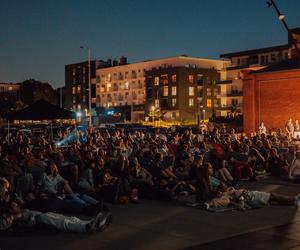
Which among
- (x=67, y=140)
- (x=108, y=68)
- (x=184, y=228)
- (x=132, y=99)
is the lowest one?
(x=184, y=228)

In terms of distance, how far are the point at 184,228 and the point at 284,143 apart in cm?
1586

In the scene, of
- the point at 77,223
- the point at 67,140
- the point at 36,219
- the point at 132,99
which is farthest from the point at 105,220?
the point at 132,99

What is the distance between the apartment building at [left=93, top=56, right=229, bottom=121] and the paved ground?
81.9 m

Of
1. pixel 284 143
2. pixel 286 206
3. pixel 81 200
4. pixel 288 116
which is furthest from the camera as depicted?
pixel 288 116

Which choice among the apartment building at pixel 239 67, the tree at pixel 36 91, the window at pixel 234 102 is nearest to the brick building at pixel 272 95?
the apartment building at pixel 239 67

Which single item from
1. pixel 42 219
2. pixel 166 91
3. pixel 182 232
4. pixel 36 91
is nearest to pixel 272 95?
pixel 182 232

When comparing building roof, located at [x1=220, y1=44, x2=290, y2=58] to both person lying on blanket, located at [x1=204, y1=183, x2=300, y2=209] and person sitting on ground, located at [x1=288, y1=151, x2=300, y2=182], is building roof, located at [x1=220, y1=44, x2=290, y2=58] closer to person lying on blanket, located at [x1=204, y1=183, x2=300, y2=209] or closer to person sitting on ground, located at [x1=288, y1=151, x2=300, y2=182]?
person sitting on ground, located at [x1=288, y1=151, x2=300, y2=182]

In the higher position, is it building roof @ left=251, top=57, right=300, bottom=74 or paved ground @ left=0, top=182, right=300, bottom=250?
building roof @ left=251, top=57, right=300, bottom=74

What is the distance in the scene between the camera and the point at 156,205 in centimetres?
1249

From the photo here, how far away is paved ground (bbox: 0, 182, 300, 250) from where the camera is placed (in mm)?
8656

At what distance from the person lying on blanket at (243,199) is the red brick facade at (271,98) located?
2525cm

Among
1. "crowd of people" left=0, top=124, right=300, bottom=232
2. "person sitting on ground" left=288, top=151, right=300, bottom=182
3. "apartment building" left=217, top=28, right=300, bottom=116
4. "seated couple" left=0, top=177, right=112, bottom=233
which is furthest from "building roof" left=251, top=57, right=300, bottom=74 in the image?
"apartment building" left=217, top=28, right=300, bottom=116

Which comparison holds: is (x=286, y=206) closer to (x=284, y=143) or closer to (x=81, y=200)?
(x=81, y=200)

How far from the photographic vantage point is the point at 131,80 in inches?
4003
